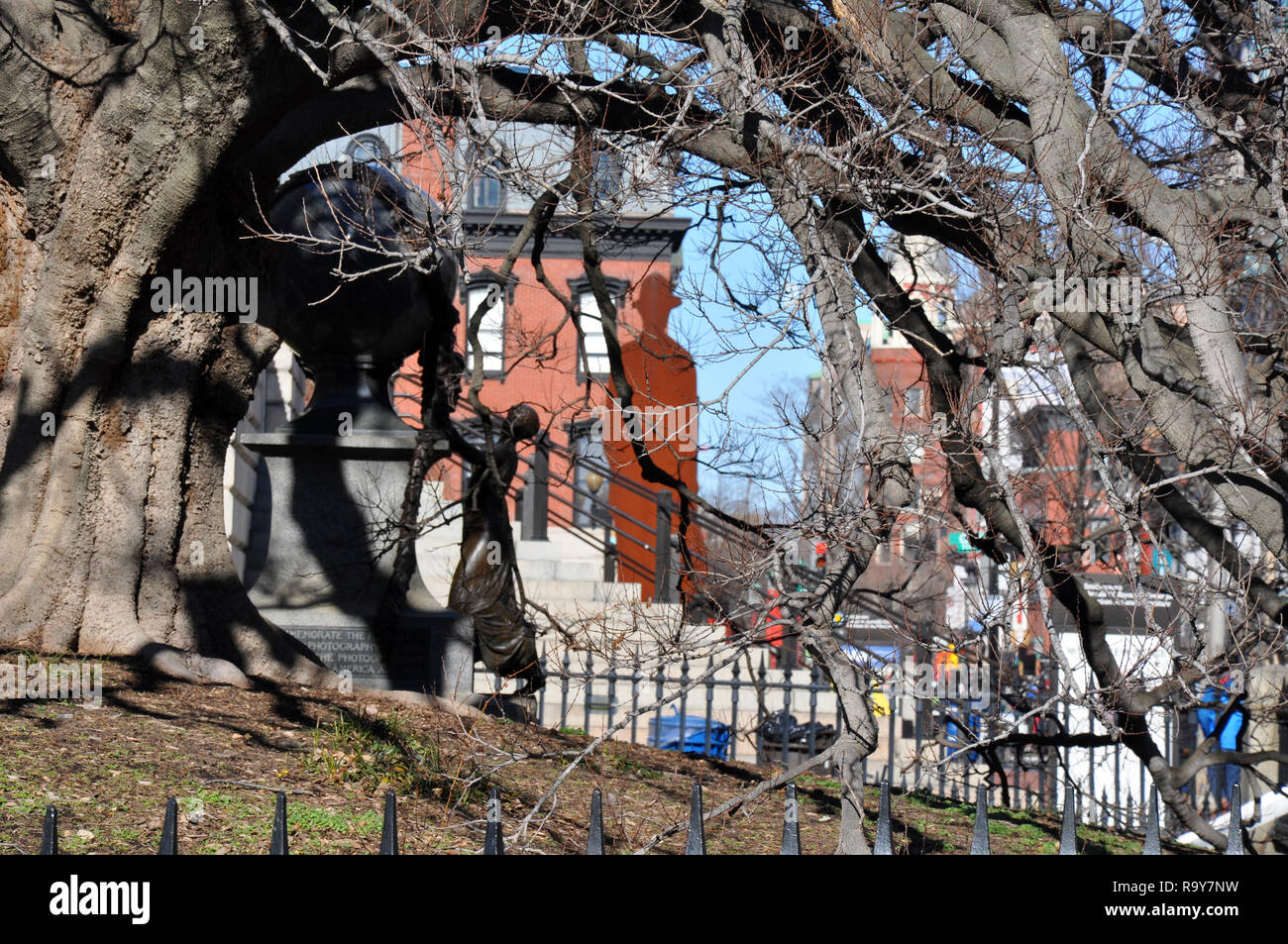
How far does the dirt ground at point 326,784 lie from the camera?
14.8ft

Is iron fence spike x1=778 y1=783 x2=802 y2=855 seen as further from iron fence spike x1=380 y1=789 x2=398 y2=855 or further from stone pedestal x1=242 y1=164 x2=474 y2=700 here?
stone pedestal x1=242 y1=164 x2=474 y2=700

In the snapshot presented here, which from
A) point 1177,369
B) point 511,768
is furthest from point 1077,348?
point 511,768

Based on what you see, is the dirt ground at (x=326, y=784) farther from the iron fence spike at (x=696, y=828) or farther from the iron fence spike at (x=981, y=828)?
the iron fence spike at (x=981, y=828)

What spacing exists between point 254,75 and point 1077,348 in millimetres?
4672

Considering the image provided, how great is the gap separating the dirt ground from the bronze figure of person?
1.41 metres

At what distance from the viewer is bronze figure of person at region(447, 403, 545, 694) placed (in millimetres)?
9047

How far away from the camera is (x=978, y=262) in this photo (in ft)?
22.3

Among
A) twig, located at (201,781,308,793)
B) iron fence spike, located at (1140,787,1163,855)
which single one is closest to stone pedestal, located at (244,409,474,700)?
twig, located at (201,781,308,793)

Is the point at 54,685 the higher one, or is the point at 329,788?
the point at 54,685

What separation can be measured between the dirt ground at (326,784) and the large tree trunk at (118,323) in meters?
0.63

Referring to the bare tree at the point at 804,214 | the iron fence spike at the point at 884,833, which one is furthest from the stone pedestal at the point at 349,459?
the iron fence spike at the point at 884,833
